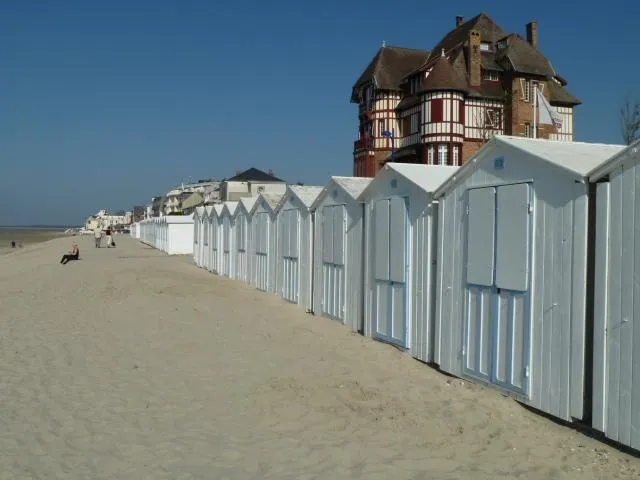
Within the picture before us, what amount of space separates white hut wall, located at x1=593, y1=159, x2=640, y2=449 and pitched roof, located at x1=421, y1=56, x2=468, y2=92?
102ft

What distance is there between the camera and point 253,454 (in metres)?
5.07

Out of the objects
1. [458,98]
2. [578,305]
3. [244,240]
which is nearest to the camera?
[578,305]

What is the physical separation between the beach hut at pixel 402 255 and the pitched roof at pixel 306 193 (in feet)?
10.3

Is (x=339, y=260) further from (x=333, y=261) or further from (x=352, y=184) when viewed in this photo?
(x=352, y=184)

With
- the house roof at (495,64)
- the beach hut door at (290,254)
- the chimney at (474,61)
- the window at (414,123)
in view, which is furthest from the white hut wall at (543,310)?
the chimney at (474,61)

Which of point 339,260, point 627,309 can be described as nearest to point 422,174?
point 339,260

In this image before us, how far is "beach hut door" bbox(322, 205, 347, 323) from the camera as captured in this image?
10.8m

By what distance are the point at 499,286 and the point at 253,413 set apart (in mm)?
2719

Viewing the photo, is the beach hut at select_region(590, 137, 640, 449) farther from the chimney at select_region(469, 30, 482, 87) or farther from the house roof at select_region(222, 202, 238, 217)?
the chimney at select_region(469, 30, 482, 87)

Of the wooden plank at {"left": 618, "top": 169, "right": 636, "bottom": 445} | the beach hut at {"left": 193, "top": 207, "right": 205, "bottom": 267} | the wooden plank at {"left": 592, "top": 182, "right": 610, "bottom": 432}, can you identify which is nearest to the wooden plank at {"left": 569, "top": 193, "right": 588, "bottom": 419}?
the wooden plank at {"left": 592, "top": 182, "right": 610, "bottom": 432}

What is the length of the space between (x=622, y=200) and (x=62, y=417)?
17.2ft

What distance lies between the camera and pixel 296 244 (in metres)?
13.2

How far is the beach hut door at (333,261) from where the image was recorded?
1078 cm

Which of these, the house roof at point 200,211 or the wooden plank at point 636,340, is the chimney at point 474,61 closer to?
the house roof at point 200,211
